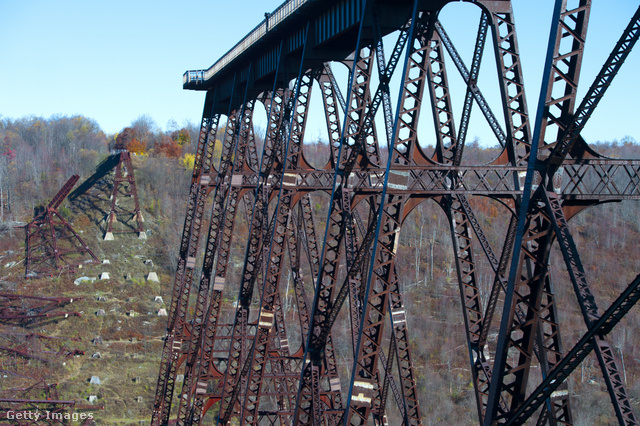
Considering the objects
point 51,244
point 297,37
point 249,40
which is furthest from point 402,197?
point 51,244

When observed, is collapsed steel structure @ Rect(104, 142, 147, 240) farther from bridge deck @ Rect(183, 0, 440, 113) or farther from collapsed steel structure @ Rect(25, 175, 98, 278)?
bridge deck @ Rect(183, 0, 440, 113)

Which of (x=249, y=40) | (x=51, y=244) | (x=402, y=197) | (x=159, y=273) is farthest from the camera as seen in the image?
(x=159, y=273)

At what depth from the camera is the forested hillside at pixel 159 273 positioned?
4441 centimetres

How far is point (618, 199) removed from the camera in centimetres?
827

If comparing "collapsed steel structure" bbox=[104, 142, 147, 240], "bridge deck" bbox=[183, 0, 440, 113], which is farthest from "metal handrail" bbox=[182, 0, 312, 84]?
"collapsed steel structure" bbox=[104, 142, 147, 240]

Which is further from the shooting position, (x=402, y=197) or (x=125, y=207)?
(x=125, y=207)

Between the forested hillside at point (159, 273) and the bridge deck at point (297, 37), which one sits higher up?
the bridge deck at point (297, 37)

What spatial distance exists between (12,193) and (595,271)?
2266 inches

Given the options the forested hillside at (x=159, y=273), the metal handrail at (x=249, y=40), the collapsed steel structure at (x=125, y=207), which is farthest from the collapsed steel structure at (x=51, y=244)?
the metal handrail at (x=249, y=40)

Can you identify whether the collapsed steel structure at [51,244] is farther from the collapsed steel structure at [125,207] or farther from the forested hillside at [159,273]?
the collapsed steel structure at [125,207]

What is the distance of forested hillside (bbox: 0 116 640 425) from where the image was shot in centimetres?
4441

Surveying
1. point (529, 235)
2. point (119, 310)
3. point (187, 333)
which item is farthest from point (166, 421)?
point (119, 310)

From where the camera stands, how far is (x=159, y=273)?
57312 mm

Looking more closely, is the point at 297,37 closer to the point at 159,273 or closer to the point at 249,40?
the point at 249,40
